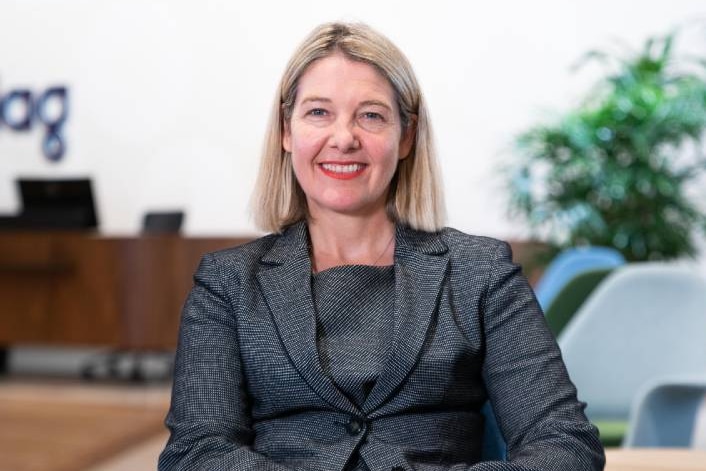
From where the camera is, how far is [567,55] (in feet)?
25.7

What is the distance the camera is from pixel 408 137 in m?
1.74

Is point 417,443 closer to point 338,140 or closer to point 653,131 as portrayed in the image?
point 338,140

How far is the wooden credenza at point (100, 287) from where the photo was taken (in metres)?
7.05

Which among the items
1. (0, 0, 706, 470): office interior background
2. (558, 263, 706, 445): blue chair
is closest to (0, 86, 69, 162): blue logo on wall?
(0, 0, 706, 470): office interior background

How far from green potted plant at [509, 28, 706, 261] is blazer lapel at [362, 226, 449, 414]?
402 cm

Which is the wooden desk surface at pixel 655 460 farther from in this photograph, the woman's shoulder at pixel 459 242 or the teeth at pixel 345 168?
the teeth at pixel 345 168

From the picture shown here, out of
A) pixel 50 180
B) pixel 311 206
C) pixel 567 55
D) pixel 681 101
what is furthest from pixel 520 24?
pixel 311 206

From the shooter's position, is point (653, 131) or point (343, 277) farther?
point (653, 131)

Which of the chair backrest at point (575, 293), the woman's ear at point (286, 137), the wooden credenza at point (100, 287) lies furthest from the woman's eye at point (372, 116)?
the wooden credenza at point (100, 287)

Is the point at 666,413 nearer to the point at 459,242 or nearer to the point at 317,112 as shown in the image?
the point at 459,242

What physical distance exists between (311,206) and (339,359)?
291 millimetres

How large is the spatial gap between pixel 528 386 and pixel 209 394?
1.49 ft

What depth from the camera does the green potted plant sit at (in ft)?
18.3

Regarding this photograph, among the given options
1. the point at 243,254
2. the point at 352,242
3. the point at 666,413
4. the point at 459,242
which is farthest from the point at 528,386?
the point at 666,413
